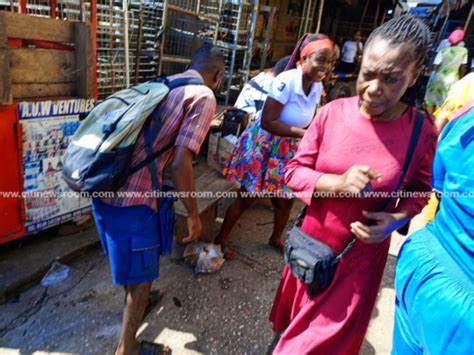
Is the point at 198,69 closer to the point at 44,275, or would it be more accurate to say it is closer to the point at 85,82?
the point at 85,82

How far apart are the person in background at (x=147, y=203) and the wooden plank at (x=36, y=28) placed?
114cm

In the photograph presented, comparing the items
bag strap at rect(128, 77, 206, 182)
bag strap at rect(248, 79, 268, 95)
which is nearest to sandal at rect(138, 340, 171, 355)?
bag strap at rect(128, 77, 206, 182)

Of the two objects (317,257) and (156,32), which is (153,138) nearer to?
(317,257)

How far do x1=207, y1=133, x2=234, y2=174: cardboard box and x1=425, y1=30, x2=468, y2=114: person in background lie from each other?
169 inches

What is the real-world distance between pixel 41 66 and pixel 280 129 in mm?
1697

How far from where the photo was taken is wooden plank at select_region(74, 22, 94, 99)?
2.62m

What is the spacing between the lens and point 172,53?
5.44 m

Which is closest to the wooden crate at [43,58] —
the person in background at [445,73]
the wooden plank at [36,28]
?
the wooden plank at [36,28]

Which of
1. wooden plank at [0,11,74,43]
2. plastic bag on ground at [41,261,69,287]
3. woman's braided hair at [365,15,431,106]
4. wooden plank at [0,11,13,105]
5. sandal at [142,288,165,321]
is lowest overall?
plastic bag on ground at [41,261,69,287]

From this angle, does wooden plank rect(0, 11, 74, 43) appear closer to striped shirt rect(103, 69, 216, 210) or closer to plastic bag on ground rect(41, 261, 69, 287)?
striped shirt rect(103, 69, 216, 210)

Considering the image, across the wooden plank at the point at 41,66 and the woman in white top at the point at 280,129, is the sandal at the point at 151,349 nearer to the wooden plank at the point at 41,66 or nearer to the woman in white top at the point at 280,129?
the woman in white top at the point at 280,129

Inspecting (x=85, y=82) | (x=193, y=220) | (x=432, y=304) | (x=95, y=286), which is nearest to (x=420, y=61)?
(x=432, y=304)

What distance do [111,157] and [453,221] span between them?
4.46 feet

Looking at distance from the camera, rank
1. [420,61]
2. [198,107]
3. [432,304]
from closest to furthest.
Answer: [432,304] < [420,61] < [198,107]
